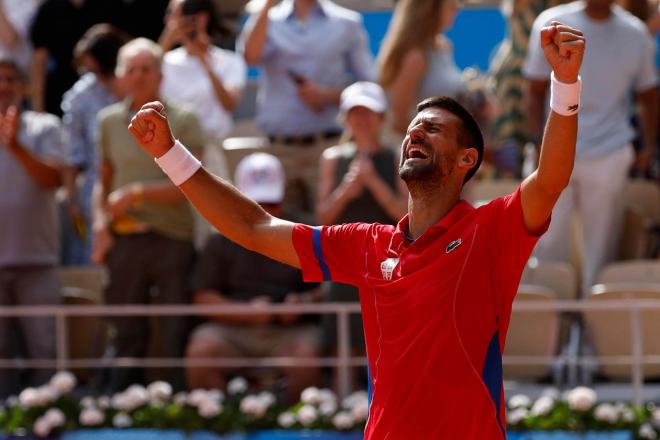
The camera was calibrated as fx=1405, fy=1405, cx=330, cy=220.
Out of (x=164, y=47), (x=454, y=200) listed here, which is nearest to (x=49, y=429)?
(x=164, y=47)

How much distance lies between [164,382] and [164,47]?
2.67 metres

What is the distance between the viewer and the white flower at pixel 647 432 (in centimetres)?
739

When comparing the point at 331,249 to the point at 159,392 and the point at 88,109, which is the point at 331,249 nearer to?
the point at 159,392

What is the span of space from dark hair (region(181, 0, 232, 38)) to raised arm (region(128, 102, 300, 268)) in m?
5.10

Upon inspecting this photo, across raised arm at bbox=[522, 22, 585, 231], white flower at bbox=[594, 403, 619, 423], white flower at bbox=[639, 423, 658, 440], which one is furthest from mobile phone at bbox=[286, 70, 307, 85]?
raised arm at bbox=[522, 22, 585, 231]

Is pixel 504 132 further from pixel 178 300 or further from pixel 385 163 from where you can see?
pixel 178 300

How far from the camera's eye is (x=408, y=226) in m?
4.66


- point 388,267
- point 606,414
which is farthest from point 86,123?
point 388,267

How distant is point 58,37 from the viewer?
11.0 m

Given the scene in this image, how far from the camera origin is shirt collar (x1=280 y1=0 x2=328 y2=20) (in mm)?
9664

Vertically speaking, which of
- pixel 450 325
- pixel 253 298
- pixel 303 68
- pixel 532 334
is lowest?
pixel 532 334

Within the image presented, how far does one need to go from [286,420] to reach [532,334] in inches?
61.9

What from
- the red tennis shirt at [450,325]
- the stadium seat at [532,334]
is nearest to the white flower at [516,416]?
the stadium seat at [532,334]

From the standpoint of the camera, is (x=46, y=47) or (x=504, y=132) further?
(x=46, y=47)
